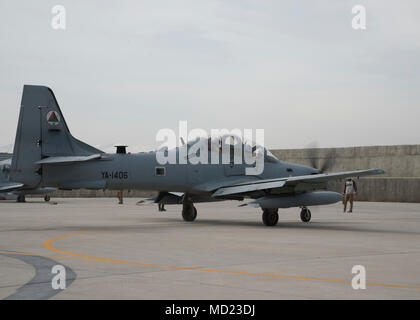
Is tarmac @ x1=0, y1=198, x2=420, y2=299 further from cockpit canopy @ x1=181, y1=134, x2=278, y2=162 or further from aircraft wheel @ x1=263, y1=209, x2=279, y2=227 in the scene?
cockpit canopy @ x1=181, y1=134, x2=278, y2=162

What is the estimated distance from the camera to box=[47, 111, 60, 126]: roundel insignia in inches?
778

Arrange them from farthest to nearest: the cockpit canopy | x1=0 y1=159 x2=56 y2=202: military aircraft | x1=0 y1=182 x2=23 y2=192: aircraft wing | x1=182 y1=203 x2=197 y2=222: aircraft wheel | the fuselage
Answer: x1=0 y1=159 x2=56 y2=202: military aircraft, x1=0 y1=182 x2=23 y2=192: aircraft wing, x1=182 y1=203 x2=197 y2=222: aircraft wheel, the cockpit canopy, the fuselage

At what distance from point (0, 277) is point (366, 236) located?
440 inches

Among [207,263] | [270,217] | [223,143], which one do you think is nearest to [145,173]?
[223,143]

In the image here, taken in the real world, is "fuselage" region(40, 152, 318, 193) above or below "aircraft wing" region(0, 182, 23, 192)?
above

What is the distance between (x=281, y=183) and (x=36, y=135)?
8.21m

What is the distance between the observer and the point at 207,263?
37.6ft

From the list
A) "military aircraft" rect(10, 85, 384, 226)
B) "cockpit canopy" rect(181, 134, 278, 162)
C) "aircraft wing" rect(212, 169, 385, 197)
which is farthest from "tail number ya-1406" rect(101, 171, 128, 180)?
"aircraft wing" rect(212, 169, 385, 197)

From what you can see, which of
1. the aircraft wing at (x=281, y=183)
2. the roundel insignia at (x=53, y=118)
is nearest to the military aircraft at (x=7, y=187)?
the roundel insignia at (x=53, y=118)

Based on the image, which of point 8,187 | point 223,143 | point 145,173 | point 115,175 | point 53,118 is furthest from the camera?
point 8,187

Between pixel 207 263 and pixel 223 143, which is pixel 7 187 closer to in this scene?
pixel 223 143

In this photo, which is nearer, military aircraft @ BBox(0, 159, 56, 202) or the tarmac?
the tarmac

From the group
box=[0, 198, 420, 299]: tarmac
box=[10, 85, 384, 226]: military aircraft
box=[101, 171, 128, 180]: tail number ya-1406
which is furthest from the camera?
box=[101, 171, 128, 180]: tail number ya-1406
